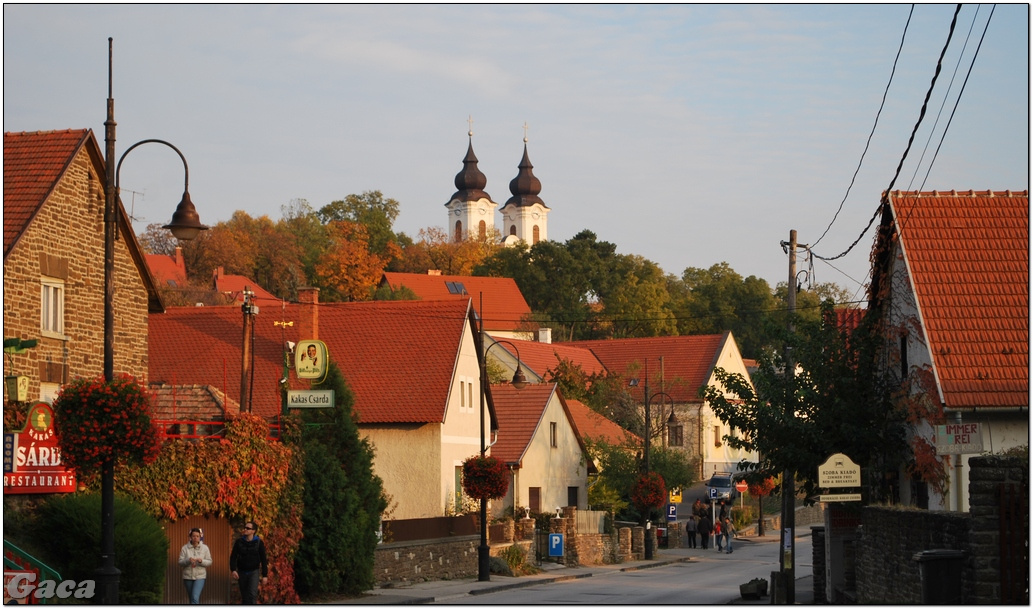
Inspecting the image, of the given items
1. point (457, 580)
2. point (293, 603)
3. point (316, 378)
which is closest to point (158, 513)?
point (293, 603)

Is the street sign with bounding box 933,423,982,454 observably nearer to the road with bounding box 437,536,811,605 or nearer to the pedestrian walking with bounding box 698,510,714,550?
the road with bounding box 437,536,811,605

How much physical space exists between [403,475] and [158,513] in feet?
55.6

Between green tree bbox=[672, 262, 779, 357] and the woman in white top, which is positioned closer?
the woman in white top

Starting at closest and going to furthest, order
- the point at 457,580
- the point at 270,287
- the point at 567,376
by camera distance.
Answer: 1. the point at 457,580
2. the point at 567,376
3. the point at 270,287

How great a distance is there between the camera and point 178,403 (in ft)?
88.3

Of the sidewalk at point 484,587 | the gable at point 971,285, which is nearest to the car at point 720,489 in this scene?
the sidewalk at point 484,587

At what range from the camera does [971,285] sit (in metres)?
24.8

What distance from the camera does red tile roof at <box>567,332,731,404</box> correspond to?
3012 inches

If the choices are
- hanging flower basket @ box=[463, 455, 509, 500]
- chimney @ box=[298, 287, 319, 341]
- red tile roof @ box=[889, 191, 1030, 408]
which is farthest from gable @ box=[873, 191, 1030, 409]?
chimney @ box=[298, 287, 319, 341]

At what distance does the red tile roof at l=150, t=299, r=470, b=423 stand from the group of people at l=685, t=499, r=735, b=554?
15.4 m

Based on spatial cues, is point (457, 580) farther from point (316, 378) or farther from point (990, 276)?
point (990, 276)

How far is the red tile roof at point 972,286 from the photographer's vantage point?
2323 cm

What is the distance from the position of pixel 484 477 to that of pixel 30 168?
1344 cm

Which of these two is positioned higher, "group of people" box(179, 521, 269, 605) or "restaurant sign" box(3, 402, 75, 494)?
"restaurant sign" box(3, 402, 75, 494)
